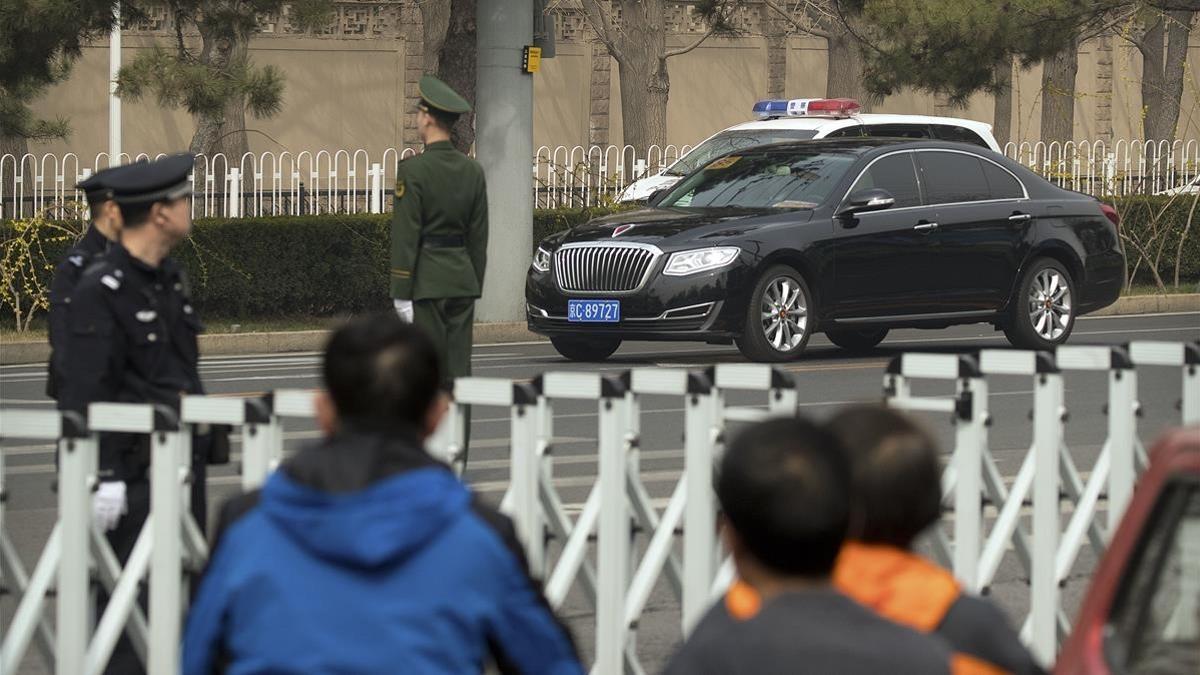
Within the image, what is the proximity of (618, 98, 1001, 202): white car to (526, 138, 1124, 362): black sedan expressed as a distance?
458 centimetres

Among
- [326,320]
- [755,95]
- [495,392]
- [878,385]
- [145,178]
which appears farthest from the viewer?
[755,95]

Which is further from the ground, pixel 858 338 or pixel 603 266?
pixel 603 266

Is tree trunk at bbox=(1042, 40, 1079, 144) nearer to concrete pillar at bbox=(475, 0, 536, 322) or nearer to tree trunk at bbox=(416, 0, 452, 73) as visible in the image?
tree trunk at bbox=(416, 0, 452, 73)

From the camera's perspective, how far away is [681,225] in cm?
1619

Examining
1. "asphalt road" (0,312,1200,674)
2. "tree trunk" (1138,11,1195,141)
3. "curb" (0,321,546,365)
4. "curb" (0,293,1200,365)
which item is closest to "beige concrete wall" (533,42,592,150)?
"tree trunk" (1138,11,1195,141)

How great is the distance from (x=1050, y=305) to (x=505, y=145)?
5.46 m

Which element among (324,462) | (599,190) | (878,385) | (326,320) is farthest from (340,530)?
(599,190)

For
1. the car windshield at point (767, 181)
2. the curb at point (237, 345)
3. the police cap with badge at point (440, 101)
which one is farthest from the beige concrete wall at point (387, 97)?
the police cap with badge at point (440, 101)

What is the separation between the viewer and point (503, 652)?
11.5ft

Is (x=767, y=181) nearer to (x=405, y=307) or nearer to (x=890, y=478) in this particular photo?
(x=405, y=307)

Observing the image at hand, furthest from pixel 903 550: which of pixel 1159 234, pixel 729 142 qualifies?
pixel 1159 234

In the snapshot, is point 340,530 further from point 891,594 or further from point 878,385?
point 878,385

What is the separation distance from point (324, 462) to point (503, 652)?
41cm

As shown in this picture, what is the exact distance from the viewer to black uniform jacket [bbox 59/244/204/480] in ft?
19.6
